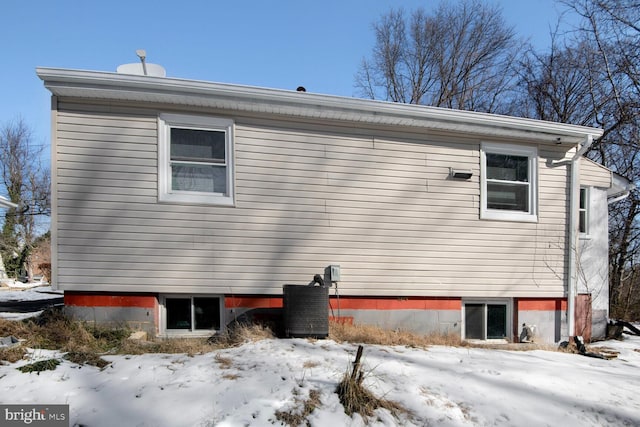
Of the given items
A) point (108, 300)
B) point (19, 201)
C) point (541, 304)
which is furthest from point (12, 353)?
point (19, 201)

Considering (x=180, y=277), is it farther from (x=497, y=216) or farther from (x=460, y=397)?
(x=497, y=216)

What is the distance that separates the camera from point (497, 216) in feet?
22.1

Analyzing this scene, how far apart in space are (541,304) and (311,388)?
522cm

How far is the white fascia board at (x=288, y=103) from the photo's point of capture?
17.4 feet

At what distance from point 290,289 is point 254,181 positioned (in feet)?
5.79

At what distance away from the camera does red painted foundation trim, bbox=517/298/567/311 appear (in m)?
6.81

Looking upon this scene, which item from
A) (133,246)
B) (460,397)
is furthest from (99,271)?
(460,397)

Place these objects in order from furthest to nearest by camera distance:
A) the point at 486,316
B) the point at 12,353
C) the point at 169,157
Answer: the point at 486,316 < the point at 169,157 < the point at 12,353

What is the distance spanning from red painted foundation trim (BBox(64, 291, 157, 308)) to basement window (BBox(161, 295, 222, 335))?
10.5 inches

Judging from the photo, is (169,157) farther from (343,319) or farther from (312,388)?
(312,388)

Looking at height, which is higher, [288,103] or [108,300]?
[288,103]

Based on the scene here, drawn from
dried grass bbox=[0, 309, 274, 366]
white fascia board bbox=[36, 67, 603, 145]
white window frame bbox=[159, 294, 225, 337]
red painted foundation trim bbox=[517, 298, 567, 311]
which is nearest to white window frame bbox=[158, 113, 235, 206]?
white fascia board bbox=[36, 67, 603, 145]

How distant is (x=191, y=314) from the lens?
5879 millimetres

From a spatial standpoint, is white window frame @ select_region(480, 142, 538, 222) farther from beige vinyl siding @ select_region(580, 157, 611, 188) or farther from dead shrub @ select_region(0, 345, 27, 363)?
dead shrub @ select_region(0, 345, 27, 363)
